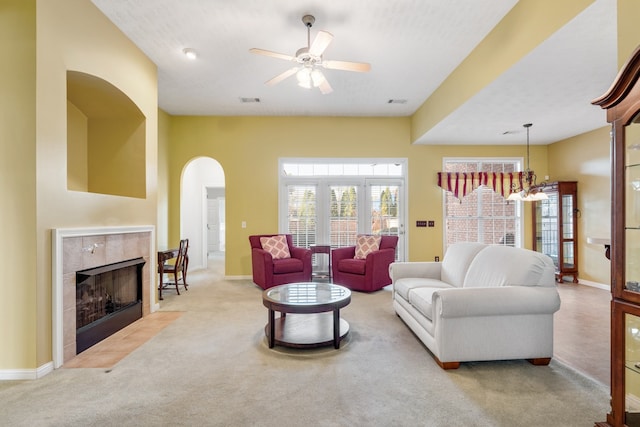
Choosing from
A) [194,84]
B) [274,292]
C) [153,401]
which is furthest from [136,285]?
[194,84]

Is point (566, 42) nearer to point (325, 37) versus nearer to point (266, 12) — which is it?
point (325, 37)

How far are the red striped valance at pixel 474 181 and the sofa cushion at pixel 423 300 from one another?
12.9ft

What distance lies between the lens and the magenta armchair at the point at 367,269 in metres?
5.14

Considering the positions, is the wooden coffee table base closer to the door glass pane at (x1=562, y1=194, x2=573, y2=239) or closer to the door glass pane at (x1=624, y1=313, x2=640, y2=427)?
the door glass pane at (x1=624, y1=313, x2=640, y2=427)

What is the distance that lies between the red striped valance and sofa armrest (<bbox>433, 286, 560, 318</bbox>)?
420 centimetres

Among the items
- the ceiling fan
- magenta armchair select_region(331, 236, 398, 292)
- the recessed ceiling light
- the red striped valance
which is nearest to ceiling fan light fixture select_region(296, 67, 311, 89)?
the ceiling fan

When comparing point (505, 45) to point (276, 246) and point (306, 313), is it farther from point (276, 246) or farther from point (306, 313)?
point (276, 246)

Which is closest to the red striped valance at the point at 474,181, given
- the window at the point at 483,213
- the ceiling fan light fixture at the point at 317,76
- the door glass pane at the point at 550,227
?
the window at the point at 483,213

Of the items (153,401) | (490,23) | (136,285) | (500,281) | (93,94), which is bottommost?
(153,401)

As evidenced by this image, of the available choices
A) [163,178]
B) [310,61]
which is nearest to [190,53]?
[310,61]

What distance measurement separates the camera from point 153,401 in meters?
2.13

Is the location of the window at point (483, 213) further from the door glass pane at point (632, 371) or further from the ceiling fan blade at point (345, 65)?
the door glass pane at point (632, 371)

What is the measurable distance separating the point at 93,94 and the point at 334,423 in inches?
159

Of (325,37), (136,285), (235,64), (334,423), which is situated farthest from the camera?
(235,64)
